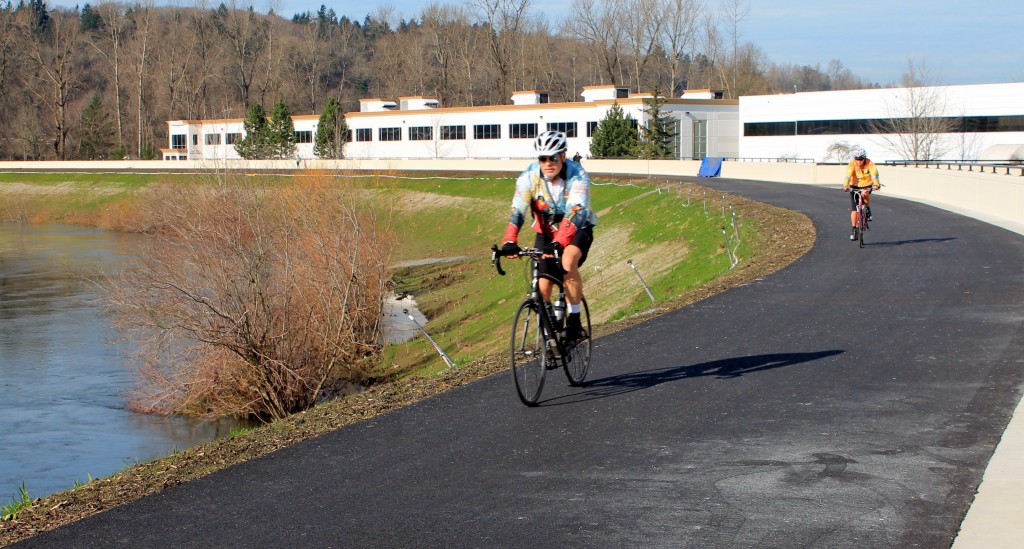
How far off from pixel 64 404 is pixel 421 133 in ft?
242

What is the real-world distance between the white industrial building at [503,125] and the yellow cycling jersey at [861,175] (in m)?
60.2

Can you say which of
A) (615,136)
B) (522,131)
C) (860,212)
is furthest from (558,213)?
(522,131)

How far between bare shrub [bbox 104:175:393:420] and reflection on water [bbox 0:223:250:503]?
762mm

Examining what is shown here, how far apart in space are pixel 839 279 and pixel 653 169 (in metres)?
51.4

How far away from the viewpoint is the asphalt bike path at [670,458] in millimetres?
6055

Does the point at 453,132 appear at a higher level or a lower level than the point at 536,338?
higher

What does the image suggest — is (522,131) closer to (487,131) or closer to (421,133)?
(487,131)

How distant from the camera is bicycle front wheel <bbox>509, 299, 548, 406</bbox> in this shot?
9039 millimetres

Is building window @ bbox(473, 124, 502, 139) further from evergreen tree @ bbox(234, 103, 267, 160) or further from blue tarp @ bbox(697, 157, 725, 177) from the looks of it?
blue tarp @ bbox(697, 157, 725, 177)

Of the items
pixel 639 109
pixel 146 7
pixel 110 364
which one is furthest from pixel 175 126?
pixel 110 364

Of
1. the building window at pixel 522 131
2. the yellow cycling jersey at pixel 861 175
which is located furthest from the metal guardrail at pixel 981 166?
the building window at pixel 522 131

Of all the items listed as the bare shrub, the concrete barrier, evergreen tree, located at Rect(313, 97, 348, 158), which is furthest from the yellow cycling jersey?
evergreen tree, located at Rect(313, 97, 348, 158)

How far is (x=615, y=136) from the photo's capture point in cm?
7944

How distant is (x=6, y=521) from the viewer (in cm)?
703
